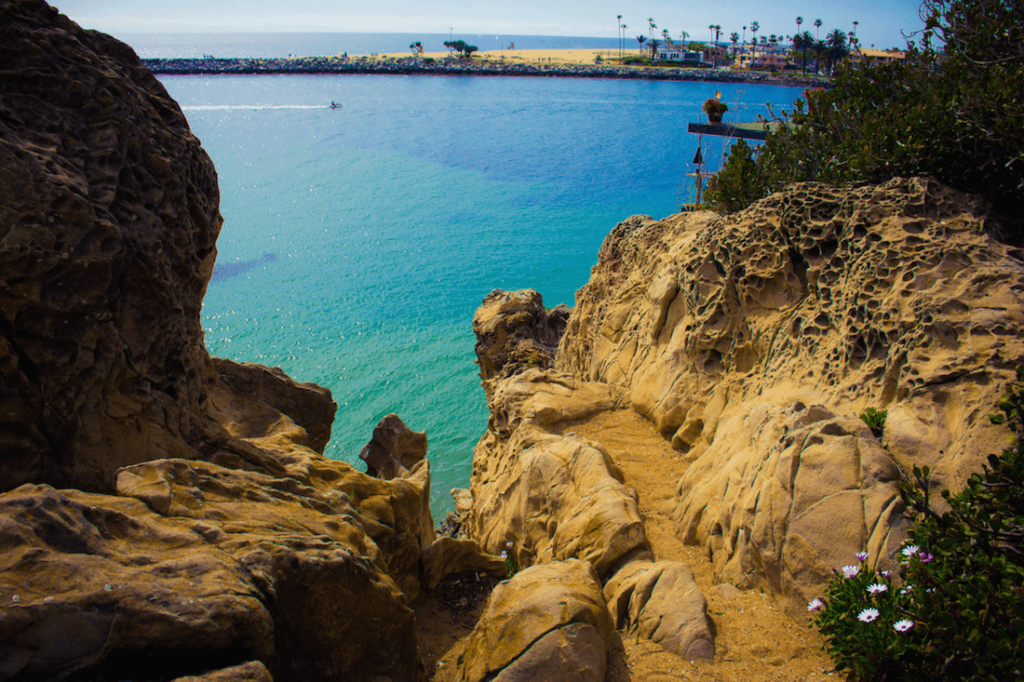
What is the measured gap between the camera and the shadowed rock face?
14.8 feet

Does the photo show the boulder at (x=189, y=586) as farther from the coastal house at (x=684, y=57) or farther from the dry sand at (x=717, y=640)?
the coastal house at (x=684, y=57)

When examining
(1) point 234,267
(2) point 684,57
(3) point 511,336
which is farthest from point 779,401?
(2) point 684,57

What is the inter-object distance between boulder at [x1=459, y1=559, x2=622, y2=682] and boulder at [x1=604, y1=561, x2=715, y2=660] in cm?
47

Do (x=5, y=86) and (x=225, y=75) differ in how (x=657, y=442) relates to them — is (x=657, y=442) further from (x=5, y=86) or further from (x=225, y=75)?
(x=225, y=75)

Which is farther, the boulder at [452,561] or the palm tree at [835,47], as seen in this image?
the palm tree at [835,47]

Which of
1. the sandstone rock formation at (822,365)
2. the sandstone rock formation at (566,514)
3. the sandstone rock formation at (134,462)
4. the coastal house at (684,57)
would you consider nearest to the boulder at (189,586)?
the sandstone rock formation at (134,462)

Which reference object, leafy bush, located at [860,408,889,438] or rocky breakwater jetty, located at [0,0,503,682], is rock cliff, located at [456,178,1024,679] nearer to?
leafy bush, located at [860,408,889,438]

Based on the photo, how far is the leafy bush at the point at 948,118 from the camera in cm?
743

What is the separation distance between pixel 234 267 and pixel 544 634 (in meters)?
32.2

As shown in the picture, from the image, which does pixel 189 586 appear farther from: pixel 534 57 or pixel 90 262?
pixel 534 57

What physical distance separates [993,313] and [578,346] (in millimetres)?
9438

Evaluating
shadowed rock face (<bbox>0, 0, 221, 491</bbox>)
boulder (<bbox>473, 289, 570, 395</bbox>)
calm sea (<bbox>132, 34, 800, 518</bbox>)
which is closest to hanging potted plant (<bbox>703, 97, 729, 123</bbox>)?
calm sea (<bbox>132, 34, 800, 518</bbox>)

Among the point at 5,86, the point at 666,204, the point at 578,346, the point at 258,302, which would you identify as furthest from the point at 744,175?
the point at 666,204

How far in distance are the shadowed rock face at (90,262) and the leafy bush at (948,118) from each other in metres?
8.98
